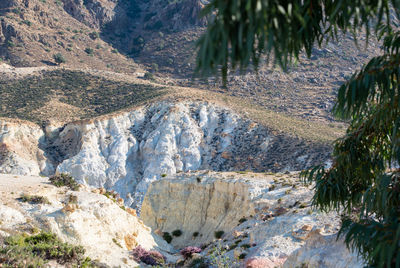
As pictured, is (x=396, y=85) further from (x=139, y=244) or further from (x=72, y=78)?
(x=72, y=78)

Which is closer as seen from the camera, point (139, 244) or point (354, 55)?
point (139, 244)

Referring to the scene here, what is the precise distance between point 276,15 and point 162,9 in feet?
379

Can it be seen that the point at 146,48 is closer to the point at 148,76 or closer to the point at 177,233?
the point at 148,76

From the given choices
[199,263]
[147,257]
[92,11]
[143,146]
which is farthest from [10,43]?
[199,263]

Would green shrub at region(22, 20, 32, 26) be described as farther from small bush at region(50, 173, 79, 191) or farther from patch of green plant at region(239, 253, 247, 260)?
patch of green plant at region(239, 253, 247, 260)

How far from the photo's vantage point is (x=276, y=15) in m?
3.93

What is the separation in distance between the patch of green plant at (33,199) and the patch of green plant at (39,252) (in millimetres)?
3178

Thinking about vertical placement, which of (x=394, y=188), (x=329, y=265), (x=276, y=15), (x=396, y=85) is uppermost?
(x=276, y=15)

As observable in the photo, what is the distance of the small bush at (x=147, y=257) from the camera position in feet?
58.6

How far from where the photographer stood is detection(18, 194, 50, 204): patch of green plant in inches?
674

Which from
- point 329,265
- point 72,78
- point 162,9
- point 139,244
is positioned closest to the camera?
point 329,265

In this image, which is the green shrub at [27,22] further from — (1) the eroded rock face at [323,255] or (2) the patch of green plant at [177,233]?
(1) the eroded rock face at [323,255]

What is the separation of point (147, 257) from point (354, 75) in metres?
15.5

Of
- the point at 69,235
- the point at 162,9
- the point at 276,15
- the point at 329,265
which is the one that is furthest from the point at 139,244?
the point at 162,9
